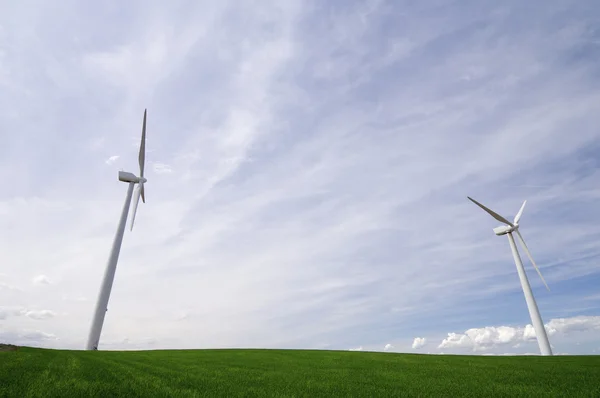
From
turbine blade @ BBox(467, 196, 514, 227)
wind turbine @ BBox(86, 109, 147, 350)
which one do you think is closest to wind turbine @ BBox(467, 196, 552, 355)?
turbine blade @ BBox(467, 196, 514, 227)

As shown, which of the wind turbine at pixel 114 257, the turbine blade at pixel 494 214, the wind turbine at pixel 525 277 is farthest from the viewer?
the turbine blade at pixel 494 214

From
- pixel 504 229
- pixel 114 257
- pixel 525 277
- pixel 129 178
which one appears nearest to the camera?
pixel 114 257

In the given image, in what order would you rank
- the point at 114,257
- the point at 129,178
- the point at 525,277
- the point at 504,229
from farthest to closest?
the point at 504,229
the point at 525,277
the point at 129,178
the point at 114,257

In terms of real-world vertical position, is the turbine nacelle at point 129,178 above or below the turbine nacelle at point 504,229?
above

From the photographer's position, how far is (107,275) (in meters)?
57.2

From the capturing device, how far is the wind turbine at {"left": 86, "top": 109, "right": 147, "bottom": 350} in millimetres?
53284

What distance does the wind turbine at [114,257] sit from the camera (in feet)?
175

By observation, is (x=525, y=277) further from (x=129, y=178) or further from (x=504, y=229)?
(x=129, y=178)

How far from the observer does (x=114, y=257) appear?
5894 cm

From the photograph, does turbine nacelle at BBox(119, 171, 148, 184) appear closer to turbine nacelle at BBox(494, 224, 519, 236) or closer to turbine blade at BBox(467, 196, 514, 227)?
turbine blade at BBox(467, 196, 514, 227)

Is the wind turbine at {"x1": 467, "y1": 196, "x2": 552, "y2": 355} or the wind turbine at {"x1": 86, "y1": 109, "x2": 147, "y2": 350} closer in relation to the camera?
the wind turbine at {"x1": 86, "y1": 109, "x2": 147, "y2": 350}

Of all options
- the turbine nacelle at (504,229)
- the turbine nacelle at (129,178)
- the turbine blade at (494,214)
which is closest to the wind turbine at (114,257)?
the turbine nacelle at (129,178)

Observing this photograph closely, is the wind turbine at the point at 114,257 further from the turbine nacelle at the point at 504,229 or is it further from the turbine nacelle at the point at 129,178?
the turbine nacelle at the point at 504,229

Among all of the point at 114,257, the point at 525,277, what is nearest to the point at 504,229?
the point at 525,277
